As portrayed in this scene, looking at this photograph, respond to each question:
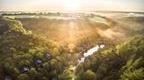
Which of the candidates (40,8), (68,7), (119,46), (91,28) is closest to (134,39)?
(119,46)

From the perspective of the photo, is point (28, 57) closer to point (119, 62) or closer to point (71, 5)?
point (71, 5)

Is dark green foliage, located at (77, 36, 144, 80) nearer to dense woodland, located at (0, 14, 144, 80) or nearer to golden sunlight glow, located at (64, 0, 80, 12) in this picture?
dense woodland, located at (0, 14, 144, 80)

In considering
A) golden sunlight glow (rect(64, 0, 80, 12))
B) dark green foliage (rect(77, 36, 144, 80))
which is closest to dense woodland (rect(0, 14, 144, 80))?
dark green foliage (rect(77, 36, 144, 80))

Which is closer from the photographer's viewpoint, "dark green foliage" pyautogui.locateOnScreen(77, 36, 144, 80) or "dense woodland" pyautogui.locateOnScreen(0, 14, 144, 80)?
"dark green foliage" pyautogui.locateOnScreen(77, 36, 144, 80)

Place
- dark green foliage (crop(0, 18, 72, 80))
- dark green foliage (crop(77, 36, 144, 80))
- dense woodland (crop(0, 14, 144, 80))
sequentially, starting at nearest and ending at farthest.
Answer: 1. dark green foliage (crop(77, 36, 144, 80))
2. dense woodland (crop(0, 14, 144, 80))
3. dark green foliage (crop(0, 18, 72, 80))

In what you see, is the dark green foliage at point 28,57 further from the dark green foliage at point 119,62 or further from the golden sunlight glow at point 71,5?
the golden sunlight glow at point 71,5

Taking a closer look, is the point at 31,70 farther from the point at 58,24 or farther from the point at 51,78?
the point at 58,24
